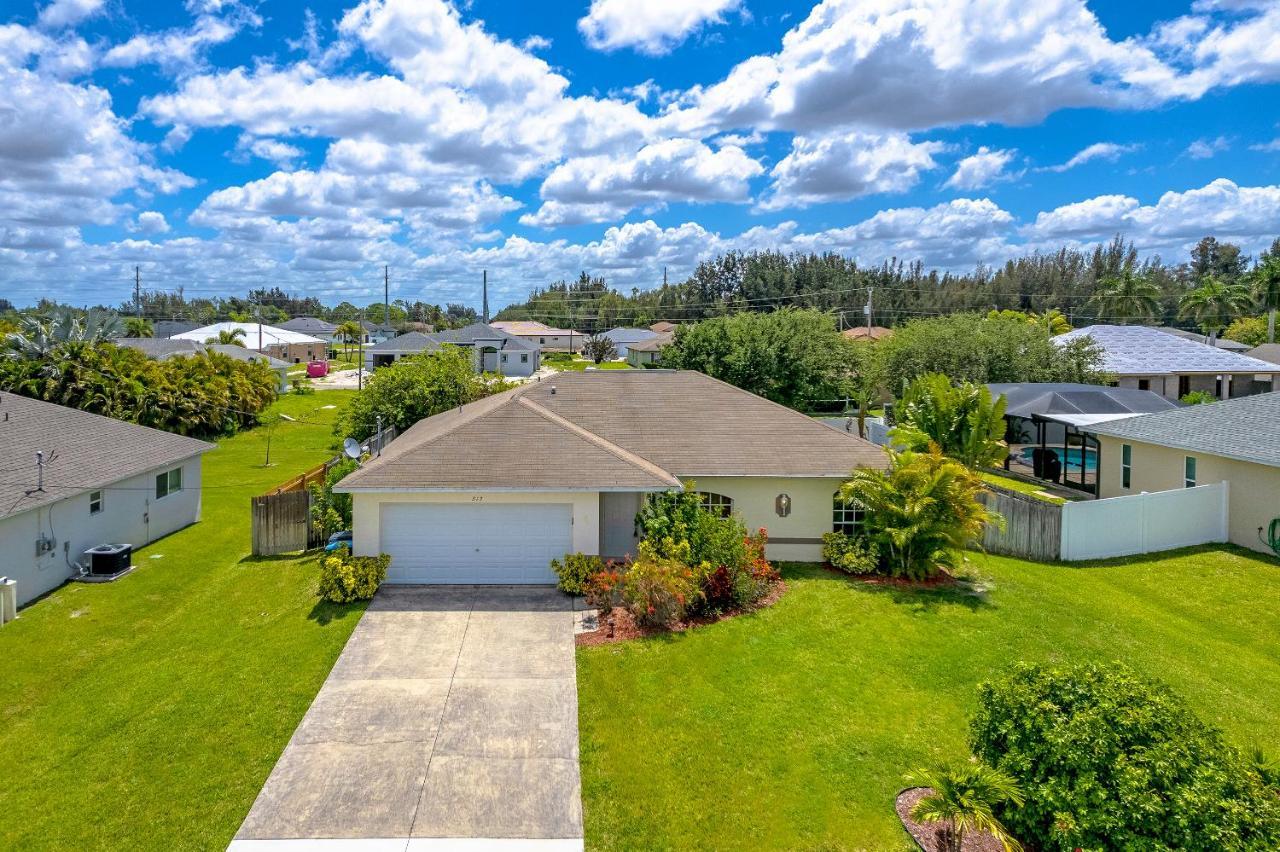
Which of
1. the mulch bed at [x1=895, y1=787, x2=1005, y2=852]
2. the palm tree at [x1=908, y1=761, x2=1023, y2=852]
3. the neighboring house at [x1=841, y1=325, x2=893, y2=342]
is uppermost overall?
the neighboring house at [x1=841, y1=325, x2=893, y2=342]

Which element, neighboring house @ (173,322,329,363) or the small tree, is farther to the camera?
the small tree

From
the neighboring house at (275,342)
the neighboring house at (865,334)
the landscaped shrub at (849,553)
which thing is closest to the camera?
the landscaped shrub at (849,553)

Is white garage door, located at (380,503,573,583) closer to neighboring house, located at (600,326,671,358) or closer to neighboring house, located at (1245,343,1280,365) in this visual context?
neighboring house, located at (1245,343,1280,365)

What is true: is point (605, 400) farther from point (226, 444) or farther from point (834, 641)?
point (226, 444)

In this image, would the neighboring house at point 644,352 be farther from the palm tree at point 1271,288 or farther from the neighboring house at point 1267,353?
the palm tree at point 1271,288

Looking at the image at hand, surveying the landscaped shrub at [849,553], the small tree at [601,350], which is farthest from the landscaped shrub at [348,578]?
the small tree at [601,350]

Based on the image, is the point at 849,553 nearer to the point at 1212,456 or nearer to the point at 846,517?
the point at 846,517

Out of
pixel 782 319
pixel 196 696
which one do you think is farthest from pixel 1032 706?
pixel 782 319

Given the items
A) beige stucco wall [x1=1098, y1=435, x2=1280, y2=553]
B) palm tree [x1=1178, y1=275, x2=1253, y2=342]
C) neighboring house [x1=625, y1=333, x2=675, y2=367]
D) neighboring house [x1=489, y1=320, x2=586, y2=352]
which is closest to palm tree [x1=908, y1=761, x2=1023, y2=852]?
beige stucco wall [x1=1098, y1=435, x2=1280, y2=553]
